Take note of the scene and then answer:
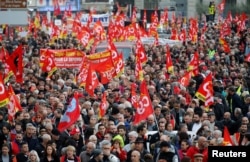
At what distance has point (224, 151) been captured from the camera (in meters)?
9.64

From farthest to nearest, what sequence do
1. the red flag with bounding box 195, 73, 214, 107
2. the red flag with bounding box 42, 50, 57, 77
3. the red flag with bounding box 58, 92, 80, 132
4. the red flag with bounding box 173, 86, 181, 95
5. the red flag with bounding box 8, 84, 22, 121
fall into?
1. the red flag with bounding box 42, 50, 57, 77
2. the red flag with bounding box 173, 86, 181, 95
3. the red flag with bounding box 195, 73, 214, 107
4. the red flag with bounding box 8, 84, 22, 121
5. the red flag with bounding box 58, 92, 80, 132

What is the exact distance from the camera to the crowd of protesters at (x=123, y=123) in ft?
45.3

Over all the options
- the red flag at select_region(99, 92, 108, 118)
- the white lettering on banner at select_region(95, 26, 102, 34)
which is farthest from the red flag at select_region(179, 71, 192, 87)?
the white lettering on banner at select_region(95, 26, 102, 34)

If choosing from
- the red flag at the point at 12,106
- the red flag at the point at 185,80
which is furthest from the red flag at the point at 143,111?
the red flag at the point at 185,80

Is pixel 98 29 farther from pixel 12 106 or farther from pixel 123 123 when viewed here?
pixel 123 123

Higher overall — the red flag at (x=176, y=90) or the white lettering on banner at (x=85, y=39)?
the red flag at (x=176, y=90)

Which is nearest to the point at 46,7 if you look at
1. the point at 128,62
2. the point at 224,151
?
the point at 128,62

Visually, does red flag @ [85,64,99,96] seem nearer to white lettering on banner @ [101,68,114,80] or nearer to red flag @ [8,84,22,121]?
white lettering on banner @ [101,68,114,80]

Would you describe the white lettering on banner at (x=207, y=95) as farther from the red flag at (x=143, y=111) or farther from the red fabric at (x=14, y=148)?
the red fabric at (x=14, y=148)

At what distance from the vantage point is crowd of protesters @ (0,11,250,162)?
1380 centimetres

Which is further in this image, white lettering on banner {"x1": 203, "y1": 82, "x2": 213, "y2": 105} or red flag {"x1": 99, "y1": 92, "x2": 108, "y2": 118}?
white lettering on banner {"x1": 203, "y1": 82, "x2": 213, "y2": 105}

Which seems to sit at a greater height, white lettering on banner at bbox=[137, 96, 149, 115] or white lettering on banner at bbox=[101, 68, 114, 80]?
white lettering on banner at bbox=[137, 96, 149, 115]

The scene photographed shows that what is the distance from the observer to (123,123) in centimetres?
1611

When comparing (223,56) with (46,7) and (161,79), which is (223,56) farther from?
(46,7)
